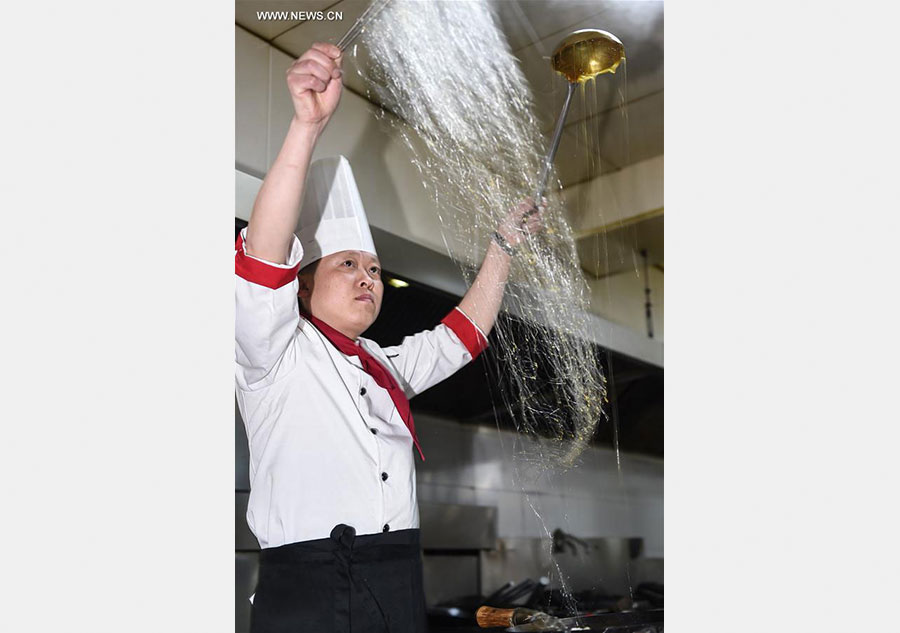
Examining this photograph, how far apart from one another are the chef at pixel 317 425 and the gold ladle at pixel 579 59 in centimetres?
28

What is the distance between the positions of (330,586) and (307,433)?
144 millimetres

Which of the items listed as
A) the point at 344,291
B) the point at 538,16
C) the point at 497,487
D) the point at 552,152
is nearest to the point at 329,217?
the point at 344,291

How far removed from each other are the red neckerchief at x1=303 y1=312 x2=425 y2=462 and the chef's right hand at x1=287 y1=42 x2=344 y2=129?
0.71 feet

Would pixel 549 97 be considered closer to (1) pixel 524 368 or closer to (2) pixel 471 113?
(2) pixel 471 113

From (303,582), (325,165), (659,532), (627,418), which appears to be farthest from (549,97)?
(659,532)

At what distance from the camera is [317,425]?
2.56ft

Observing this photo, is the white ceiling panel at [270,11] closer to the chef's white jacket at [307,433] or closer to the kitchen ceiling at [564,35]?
the kitchen ceiling at [564,35]

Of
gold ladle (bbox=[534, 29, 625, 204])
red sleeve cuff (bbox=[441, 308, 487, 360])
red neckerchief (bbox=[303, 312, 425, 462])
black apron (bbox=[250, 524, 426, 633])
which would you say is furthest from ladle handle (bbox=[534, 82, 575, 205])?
black apron (bbox=[250, 524, 426, 633])

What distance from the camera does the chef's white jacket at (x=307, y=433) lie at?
75cm

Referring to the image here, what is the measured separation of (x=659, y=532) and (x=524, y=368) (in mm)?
1181

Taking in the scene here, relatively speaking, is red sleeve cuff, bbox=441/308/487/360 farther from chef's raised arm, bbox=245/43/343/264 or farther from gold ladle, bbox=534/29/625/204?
chef's raised arm, bbox=245/43/343/264

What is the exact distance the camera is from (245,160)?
930 mm

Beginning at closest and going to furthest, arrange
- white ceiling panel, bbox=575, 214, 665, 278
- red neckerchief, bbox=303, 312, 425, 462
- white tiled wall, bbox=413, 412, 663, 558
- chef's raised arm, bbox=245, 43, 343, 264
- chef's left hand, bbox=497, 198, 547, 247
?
chef's raised arm, bbox=245, 43, 343, 264 < red neckerchief, bbox=303, 312, 425, 462 < chef's left hand, bbox=497, 198, 547, 247 < white ceiling panel, bbox=575, 214, 665, 278 < white tiled wall, bbox=413, 412, 663, 558

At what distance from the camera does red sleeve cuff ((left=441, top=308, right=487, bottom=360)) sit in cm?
97
